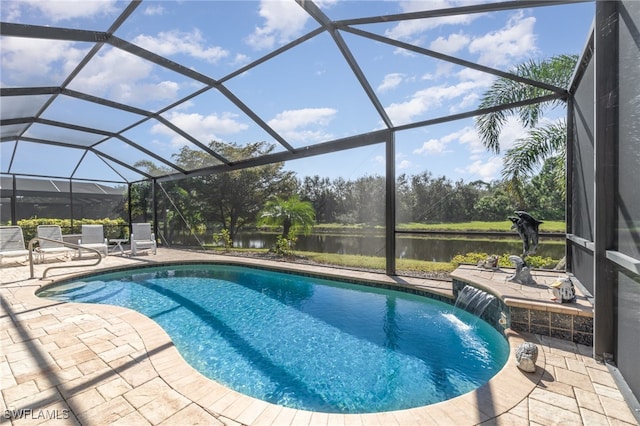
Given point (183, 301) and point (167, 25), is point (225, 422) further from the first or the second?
point (167, 25)

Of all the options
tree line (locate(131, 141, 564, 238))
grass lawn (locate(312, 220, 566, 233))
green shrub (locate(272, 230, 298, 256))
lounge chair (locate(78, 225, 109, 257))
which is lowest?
green shrub (locate(272, 230, 298, 256))

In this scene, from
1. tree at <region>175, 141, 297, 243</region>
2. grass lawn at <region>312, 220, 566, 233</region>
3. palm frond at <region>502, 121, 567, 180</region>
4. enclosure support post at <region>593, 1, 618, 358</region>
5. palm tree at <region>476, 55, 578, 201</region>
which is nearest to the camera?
enclosure support post at <region>593, 1, 618, 358</region>

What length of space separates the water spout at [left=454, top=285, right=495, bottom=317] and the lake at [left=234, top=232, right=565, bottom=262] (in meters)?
1.74

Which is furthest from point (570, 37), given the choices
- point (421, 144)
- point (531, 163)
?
point (421, 144)

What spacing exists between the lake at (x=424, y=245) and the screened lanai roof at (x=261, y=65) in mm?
2901

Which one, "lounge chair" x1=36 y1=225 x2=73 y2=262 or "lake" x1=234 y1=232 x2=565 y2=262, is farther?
"lounge chair" x1=36 y1=225 x2=73 y2=262

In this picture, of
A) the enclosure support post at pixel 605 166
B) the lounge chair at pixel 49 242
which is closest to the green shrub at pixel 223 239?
the lounge chair at pixel 49 242

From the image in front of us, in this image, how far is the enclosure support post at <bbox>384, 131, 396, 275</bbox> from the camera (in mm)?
6836

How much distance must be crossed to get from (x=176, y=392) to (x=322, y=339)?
2.26 metres

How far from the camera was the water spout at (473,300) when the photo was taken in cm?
466

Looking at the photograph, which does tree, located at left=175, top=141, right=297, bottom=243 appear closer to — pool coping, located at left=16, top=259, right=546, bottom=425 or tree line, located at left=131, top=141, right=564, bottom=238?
tree line, located at left=131, top=141, right=564, bottom=238

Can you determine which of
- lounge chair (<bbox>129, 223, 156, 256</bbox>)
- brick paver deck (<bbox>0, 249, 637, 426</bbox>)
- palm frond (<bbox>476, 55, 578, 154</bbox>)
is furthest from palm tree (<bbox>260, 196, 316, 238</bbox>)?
Answer: brick paver deck (<bbox>0, 249, 637, 426</bbox>)

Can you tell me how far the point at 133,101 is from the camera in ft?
22.8

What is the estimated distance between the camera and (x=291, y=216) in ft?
37.5
